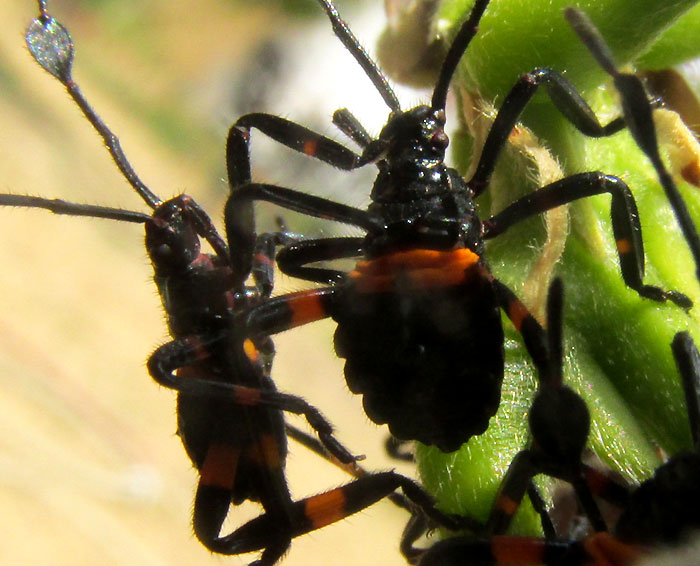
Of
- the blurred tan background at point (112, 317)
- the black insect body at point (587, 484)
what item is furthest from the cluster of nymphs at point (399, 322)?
the blurred tan background at point (112, 317)

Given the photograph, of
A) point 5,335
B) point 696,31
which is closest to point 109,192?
point 5,335

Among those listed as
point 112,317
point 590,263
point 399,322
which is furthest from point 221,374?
point 112,317

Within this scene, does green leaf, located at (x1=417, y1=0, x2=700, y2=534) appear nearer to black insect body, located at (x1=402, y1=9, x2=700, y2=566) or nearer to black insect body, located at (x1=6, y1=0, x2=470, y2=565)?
black insect body, located at (x1=402, y1=9, x2=700, y2=566)

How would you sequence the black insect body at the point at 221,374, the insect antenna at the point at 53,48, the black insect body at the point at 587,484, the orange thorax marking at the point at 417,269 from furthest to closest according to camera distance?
1. the insect antenna at the point at 53,48
2. the black insect body at the point at 221,374
3. the orange thorax marking at the point at 417,269
4. the black insect body at the point at 587,484

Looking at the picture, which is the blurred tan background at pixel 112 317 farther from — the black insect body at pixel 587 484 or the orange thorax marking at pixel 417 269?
the black insect body at pixel 587 484

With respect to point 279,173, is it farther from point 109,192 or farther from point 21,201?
point 109,192

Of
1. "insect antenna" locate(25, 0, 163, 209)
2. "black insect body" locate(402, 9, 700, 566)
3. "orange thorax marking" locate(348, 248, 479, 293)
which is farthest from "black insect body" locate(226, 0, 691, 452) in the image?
"insect antenna" locate(25, 0, 163, 209)
